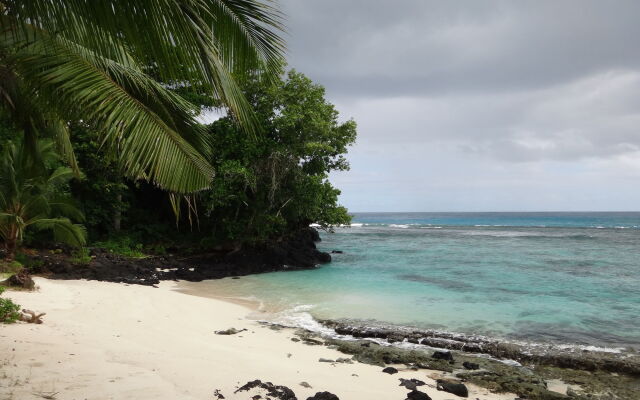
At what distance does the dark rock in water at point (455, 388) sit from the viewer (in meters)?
4.61

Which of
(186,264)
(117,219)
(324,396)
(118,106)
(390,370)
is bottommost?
(390,370)

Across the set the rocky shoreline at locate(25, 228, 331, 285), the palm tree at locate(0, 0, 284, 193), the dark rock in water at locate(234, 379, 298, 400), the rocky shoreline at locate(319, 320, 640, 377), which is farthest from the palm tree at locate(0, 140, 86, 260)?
the dark rock in water at locate(234, 379, 298, 400)

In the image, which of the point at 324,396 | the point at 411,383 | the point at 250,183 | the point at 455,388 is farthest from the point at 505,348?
the point at 250,183

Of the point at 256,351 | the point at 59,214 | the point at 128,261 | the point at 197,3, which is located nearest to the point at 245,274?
the point at 128,261

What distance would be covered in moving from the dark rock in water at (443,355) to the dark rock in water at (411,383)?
133 cm

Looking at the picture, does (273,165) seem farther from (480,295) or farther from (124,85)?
(124,85)

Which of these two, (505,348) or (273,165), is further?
(273,165)

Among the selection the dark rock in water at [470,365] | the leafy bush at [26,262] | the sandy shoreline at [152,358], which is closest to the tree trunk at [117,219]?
the leafy bush at [26,262]

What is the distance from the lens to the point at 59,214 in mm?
11500

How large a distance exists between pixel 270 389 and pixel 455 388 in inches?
86.5

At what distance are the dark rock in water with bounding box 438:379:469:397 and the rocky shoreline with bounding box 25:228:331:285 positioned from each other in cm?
834

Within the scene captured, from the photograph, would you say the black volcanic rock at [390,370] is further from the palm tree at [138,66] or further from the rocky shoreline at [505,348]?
the palm tree at [138,66]

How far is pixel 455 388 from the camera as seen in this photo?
15.3 feet

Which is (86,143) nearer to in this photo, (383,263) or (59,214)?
(59,214)
